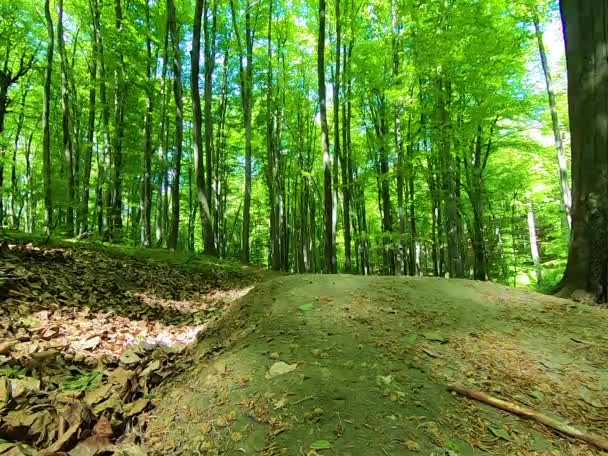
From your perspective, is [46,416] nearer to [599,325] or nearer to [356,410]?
[356,410]

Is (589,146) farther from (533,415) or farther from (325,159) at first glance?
(325,159)

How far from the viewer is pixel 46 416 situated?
89.7 inches

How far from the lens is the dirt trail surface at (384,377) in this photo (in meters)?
2.14

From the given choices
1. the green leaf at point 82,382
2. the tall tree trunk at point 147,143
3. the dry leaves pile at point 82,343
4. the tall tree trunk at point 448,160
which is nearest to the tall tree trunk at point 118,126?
the tall tree trunk at point 147,143

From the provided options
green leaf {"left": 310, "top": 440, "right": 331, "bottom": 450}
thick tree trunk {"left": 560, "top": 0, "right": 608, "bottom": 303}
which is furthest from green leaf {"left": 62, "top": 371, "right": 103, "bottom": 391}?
thick tree trunk {"left": 560, "top": 0, "right": 608, "bottom": 303}

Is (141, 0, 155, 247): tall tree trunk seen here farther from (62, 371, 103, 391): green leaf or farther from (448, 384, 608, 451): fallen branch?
(448, 384, 608, 451): fallen branch

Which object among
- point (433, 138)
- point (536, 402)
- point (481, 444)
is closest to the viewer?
point (481, 444)

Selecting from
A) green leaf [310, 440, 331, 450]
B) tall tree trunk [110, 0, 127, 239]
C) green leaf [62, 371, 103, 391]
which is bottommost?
green leaf [310, 440, 331, 450]

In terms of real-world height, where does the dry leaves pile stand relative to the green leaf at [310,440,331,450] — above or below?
above

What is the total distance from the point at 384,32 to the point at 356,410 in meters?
15.8

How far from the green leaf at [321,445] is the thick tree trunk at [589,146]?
4.14 meters

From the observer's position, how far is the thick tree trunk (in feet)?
15.1

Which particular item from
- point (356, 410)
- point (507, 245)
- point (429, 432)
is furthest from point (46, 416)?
point (507, 245)

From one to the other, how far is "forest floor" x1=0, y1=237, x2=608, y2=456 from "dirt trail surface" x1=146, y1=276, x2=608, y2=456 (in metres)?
0.01
